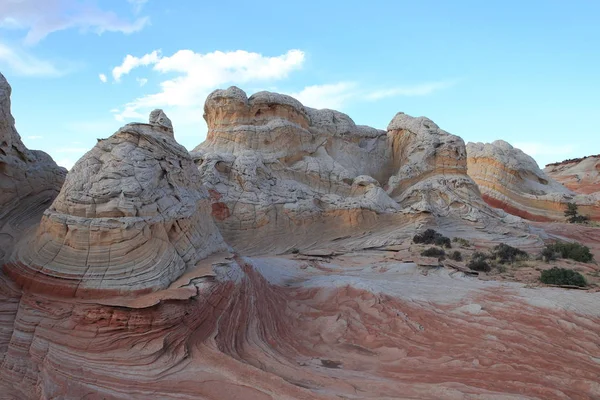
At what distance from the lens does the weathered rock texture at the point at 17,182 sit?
638 cm

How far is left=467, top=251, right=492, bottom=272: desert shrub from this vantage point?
33.4ft

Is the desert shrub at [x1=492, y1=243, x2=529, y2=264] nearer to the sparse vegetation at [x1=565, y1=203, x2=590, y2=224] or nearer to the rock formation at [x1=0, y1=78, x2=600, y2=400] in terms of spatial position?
the rock formation at [x1=0, y1=78, x2=600, y2=400]

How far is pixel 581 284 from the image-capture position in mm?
8805

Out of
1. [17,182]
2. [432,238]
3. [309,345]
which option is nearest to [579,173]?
[432,238]

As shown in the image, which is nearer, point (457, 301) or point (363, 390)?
point (363, 390)

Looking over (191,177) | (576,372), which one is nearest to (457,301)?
(576,372)

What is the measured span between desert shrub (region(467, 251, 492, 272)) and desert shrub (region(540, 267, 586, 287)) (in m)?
1.33

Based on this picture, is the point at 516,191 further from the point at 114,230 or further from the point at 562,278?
the point at 114,230

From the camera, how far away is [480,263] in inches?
405

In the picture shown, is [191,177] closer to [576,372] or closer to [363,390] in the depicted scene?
[363,390]

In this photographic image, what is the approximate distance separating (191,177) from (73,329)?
3872 mm

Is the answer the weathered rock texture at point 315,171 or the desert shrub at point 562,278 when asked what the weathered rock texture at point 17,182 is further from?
the desert shrub at point 562,278

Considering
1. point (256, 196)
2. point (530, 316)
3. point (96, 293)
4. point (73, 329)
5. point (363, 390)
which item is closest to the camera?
point (363, 390)

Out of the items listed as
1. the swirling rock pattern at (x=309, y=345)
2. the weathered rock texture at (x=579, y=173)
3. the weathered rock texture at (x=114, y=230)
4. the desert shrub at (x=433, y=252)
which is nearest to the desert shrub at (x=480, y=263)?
the desert shrub at (x=433, y=252)
